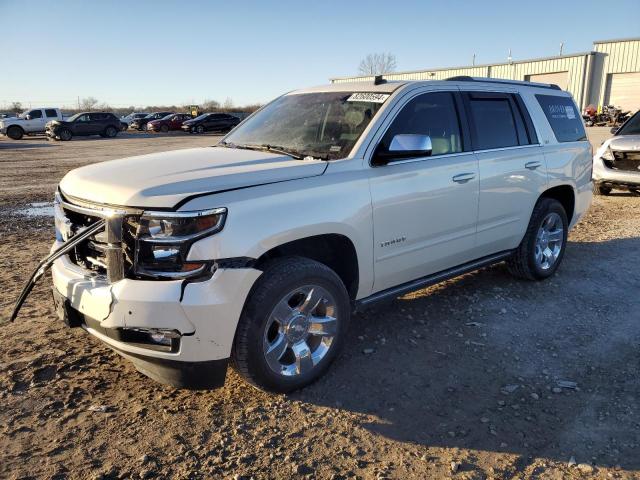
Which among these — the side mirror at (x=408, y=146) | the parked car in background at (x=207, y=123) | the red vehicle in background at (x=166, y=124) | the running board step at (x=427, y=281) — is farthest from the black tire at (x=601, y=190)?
the red vehicle in background at (x=166, y=124)

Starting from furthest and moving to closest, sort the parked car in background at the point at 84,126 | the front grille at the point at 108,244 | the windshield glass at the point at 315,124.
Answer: the parked car in background at the point at 84,126 < the windshield glass at the point at 315,124 < the front grille at the point at 108,244

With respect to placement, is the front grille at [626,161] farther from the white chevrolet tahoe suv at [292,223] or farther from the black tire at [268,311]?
the black tire at [268,311]

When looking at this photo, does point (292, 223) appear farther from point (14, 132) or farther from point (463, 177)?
point (14, 132)

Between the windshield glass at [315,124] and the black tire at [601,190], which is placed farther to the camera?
the black tire at [601,190]

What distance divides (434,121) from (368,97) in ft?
1.91

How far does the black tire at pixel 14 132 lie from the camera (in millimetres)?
32188

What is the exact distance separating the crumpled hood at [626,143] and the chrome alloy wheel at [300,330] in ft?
27.2

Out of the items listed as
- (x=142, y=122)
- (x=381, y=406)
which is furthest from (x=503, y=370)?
(x=142, y=122)

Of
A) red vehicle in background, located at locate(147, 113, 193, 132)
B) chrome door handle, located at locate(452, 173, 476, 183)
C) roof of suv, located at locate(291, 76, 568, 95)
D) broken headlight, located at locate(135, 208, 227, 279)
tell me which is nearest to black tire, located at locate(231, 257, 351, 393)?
broken headlight, located at locate(135, 208, 227, 279)

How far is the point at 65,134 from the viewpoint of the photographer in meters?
31.9

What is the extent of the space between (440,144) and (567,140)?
2.07 metres

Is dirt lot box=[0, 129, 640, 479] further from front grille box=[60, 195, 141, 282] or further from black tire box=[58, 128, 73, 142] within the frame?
black tire box=[58, 128, 73, 142]

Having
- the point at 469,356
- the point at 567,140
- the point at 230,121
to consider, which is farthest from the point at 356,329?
the point at 230,121

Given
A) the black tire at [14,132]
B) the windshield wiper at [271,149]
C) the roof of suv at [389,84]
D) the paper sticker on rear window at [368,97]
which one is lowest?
the black tire at [14,132]
